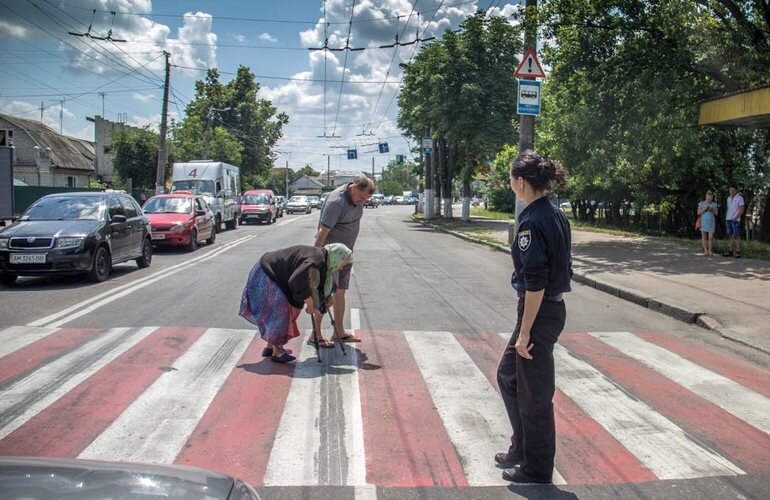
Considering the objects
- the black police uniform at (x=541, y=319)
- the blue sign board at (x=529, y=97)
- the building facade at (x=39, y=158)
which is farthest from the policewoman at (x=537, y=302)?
the building facade at (x=39, y=158)

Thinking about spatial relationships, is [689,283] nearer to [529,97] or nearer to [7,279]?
[529,97]

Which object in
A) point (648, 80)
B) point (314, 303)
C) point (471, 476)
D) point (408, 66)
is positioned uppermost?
point (408, 66)

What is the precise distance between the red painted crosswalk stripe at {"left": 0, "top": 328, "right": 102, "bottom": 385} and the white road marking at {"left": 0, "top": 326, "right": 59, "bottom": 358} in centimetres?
8

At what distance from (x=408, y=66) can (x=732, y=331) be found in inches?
1114

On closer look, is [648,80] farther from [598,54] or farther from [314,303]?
[314,303]

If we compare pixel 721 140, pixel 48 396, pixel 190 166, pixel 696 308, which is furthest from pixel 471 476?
pixel 190 166

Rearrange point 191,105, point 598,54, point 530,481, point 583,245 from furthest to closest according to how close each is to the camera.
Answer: point 191,105 < point 583,245 < point 598,54 < point 530,481

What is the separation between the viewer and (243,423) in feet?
14.6

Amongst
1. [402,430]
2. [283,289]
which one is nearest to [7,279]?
[283,289]

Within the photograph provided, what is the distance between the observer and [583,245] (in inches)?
767

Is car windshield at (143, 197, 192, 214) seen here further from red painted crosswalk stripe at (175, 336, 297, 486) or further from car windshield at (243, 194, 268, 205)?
car windshield at (243, 194, 268, 205)

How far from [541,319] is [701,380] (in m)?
3.14

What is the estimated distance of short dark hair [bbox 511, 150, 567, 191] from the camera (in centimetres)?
356

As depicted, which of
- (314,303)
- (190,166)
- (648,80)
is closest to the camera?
(314,303)
